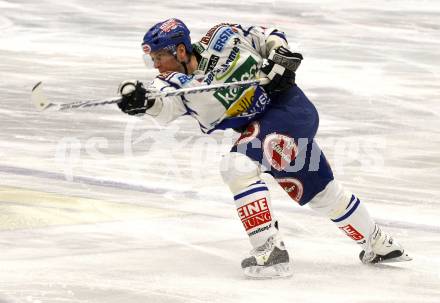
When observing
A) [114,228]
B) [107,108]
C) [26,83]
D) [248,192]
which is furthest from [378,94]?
[248,192]

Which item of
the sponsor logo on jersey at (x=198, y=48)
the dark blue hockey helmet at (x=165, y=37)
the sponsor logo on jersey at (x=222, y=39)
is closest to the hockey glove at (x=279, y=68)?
the sponsor logo on jersey at (x=222, y=39)

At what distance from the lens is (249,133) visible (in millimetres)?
5949

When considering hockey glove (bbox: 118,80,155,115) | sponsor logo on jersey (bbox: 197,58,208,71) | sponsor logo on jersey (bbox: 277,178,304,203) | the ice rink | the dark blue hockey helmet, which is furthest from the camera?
sponsor logo on jersey (bbox: 197,58,208,71)

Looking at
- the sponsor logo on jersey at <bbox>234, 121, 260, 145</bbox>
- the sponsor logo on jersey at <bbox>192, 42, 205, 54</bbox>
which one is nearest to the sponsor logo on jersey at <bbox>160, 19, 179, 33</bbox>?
the sponsor logo on jersey at <bbox>192, 42, 205, 54</bbox>

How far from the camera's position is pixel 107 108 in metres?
10.8

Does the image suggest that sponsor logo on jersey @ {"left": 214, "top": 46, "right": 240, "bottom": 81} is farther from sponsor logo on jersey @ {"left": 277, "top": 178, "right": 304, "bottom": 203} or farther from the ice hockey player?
sponsor logo on jersey @ {"left": 277, "top": 178, "right": 304, "bottom": 203}

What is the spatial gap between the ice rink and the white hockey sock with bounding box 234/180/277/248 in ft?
0.84

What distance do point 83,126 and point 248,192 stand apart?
4614 millimetres

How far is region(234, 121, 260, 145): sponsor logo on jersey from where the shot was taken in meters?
5.90

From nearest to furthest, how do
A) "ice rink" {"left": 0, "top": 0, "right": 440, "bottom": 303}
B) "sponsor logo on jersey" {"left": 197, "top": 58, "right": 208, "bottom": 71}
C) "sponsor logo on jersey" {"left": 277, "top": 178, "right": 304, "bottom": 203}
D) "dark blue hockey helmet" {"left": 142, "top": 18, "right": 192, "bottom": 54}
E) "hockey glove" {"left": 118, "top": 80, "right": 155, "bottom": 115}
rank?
"hockey glove" {"left": 118, "top": 80, "right": 155, "bottom": 115}
"ice rink" {"left": 0, "top": 0, "right": 440, "bottom": 303}
"dark blue hockey helmet" {"left": 142, "top": 18, "right": 192, "bottom": 54}
"sponsor logo on jersey" {"left": 277, "top": 178, "right": 304, "bottom": 203}
"sponsor logo on jersey" {"left": 197, "top": 58, "right": 208, "bottom": 71}

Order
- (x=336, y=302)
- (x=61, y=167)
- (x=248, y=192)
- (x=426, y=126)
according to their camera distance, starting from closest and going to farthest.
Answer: (x=336, y=302)
(x=248, y=192)
(x=61, y=167)
(x=426, y=126)

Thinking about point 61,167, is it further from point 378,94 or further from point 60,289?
point 378,94

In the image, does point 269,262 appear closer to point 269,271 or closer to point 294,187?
point 269,271

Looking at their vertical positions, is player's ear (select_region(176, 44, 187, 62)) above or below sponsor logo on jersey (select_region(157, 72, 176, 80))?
above
